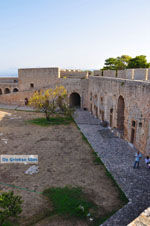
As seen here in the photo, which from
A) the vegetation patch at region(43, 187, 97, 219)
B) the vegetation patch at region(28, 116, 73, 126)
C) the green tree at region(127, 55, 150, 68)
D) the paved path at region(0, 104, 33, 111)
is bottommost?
the vegetation patch at region(43, 187, 97, 219)

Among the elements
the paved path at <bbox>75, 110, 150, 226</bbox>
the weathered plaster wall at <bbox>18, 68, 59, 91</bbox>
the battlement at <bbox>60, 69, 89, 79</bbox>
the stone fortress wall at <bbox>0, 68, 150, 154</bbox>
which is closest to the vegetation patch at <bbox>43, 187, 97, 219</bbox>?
the paved path at <bbox>75, 110, 150, 226</bbox>

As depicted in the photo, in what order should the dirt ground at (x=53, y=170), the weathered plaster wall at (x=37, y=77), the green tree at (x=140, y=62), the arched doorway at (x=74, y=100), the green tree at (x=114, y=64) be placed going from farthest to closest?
the green tree at (x=114, y=64)
the green tree at (x=140, y=62)
the weathered plaster wall at (x=37, y=77)
the arched doorway at (x=74, y=100)
the dirt ground at (x=53, y=170)

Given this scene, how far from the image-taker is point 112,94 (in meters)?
16.2

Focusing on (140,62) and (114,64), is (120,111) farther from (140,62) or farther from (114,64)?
(114,64)

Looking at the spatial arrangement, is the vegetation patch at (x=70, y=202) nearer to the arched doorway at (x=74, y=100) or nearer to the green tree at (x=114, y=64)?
the arched doorway at (x=74, y=100)

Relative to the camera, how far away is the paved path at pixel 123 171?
6535 mm

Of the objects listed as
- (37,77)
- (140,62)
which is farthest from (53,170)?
(140,62)

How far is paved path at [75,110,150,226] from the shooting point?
6.54 m

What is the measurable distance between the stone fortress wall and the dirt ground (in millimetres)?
3326

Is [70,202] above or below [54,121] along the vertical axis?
below

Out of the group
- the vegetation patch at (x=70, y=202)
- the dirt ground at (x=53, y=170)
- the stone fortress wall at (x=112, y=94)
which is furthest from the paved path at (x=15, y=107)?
the vegetation patch at (x=70, y=202)

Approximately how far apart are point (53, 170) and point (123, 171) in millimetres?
3595

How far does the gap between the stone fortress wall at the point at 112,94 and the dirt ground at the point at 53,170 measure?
3.33 m

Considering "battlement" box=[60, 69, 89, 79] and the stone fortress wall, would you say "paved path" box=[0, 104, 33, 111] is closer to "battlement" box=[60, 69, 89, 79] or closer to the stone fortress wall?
the stone fortress wall
